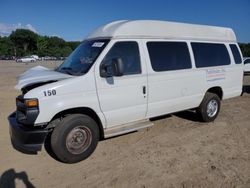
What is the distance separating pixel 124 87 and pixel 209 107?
295 cm

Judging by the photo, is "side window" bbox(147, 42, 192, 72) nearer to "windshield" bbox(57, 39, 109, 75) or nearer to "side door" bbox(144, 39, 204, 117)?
"side door" bbox(144, 39, 204, 117)

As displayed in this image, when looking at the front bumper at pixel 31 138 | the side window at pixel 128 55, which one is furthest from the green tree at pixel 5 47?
the front bumper at pixel 31 138

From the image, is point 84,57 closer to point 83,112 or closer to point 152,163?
point 83,112

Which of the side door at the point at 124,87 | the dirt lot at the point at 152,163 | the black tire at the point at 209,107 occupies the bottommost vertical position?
the dirt lot at the point at 152,163

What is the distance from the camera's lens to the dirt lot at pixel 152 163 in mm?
3750

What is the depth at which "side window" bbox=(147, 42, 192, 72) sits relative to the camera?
16.9 feet

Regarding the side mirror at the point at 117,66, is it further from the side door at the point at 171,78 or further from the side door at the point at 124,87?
the side door at the point at 171,78

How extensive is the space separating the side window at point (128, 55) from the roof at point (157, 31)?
0.19 m

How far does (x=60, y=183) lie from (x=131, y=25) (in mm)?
3194

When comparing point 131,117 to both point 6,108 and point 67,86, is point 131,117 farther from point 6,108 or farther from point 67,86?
point 6,108

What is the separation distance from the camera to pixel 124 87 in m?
4.68

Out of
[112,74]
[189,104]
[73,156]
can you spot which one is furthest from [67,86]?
[189,104]

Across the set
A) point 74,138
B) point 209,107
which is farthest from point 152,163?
point 209,107

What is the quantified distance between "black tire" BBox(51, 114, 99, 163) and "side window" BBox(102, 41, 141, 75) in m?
1.22
